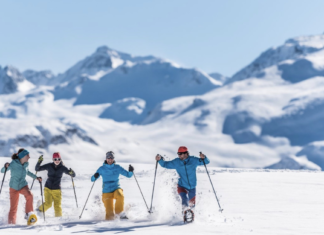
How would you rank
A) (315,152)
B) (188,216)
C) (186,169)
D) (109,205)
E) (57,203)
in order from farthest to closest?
(315,152)
(57,203)
(186,169)
(109,205)
(188,216)

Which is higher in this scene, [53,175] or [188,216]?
[53,175]

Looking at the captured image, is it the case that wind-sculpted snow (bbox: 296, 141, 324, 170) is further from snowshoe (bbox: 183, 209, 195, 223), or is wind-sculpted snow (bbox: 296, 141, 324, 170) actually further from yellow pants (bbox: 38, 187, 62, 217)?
snowshoe (bbox: 183, 209, 195, 223)

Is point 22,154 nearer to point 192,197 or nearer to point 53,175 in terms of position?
point 53,175

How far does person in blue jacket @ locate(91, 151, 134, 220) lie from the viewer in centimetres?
890

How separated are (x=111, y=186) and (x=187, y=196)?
5.74 ft

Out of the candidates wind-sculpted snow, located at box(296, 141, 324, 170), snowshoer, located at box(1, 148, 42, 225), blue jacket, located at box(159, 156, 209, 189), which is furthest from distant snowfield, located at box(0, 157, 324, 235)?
wind-sculpted snow, located at box(296, 141, 324, 170)

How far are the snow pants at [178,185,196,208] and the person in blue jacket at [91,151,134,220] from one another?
120 centimetres

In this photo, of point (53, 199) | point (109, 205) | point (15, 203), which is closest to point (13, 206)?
point (15, 203)

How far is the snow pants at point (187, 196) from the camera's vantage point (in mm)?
8711

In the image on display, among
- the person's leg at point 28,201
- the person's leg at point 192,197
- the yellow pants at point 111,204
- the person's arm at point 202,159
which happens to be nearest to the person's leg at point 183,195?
the person's leg at point 192,197

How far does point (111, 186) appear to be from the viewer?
9109 mm

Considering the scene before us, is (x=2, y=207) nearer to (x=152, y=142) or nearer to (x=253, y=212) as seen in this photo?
(x=253, y=212)

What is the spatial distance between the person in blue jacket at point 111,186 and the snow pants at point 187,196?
3.94 ft

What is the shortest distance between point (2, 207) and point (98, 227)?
3816 mm
